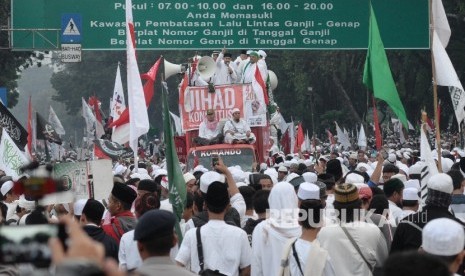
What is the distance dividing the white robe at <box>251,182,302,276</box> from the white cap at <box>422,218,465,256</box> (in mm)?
2626

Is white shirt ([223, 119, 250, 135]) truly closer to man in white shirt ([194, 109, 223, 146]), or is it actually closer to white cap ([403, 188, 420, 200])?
man in white shirt ([194, 109, 223, 146])

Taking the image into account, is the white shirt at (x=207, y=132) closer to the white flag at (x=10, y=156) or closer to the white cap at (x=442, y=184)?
the white flag at (x=10, y=156)

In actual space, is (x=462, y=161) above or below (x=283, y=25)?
below

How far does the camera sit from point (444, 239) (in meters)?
4.91

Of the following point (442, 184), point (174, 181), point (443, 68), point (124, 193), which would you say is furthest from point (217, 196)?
point (443, 68)

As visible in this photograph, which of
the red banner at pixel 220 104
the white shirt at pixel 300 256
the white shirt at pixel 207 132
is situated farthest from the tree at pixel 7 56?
the white shirt at pixel 300 256

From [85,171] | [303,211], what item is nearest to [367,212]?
[303,211]

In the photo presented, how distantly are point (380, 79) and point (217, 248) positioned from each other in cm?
577

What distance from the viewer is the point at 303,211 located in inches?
289

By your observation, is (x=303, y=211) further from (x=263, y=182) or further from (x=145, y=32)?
(x=145, y=32)

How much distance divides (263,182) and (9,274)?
6729 millimetres

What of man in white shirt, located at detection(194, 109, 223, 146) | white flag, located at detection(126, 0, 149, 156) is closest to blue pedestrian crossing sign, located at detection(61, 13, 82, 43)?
man in white shirt, located at detection(194, 109, 223, 146)

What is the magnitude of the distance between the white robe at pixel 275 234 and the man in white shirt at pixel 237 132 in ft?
39.2

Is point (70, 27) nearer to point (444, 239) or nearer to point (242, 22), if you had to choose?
point (242, 22)
